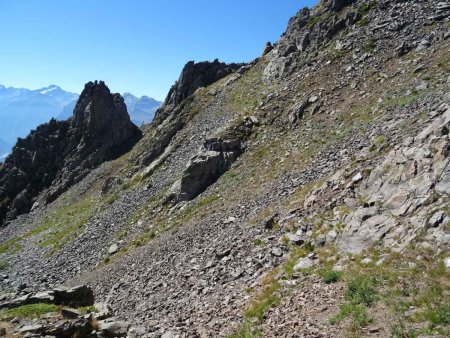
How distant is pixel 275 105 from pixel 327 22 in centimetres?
1720

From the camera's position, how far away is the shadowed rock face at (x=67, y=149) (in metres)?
93.7

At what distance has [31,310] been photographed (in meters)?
18.2

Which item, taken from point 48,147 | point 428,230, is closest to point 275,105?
point 428,230

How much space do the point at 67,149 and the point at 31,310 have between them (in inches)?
3587

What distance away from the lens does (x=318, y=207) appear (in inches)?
862

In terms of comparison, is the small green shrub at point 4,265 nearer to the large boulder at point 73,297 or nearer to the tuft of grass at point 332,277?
the large boulder at point 73,297

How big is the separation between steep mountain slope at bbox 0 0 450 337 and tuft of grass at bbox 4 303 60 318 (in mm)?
4485

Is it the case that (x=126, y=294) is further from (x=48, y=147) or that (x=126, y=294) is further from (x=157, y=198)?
(x=48, y=147)

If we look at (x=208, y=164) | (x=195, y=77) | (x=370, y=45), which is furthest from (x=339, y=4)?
(x=195, y=77)

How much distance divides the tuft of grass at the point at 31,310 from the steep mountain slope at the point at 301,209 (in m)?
4.49

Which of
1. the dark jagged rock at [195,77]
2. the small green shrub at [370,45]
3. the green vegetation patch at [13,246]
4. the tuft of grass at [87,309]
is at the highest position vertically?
the dark jagged rock at [195,77]

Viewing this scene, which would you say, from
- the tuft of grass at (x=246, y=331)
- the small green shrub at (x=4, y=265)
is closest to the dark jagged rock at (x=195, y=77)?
the small green shrub at (x=4, y=265)

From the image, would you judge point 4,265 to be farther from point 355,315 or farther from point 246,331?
point 355,315

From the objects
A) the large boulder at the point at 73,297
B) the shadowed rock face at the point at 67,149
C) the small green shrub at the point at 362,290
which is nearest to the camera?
the small green shrub at the point at 362,290
